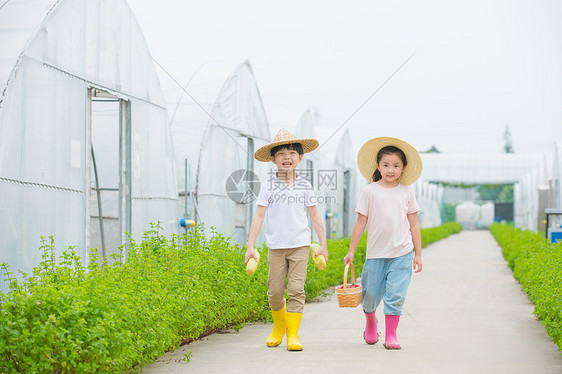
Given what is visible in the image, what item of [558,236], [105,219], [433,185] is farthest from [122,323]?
[433,185]

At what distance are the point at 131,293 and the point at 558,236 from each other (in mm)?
9572

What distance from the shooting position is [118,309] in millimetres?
3918

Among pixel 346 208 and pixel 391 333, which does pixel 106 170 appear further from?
pixel 346 208

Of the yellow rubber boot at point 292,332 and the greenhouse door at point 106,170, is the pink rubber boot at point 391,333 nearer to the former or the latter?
the yellow rubber boot at point 292,332

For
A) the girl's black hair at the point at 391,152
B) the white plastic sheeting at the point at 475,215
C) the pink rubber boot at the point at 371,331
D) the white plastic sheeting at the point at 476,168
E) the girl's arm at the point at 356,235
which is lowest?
the white plastic sheeting at the point at 475,215

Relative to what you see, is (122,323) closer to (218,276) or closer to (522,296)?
(218,276)

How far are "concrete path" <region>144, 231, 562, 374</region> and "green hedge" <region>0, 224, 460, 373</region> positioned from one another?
10.9 inches

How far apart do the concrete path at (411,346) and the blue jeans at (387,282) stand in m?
0.33

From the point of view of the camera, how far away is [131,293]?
14.2 feet

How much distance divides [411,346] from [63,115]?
3626 mm

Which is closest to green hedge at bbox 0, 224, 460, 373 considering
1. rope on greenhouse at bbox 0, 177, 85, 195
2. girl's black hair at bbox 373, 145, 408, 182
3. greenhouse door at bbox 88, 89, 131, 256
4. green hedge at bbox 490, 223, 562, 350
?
rope on greenhouse at bbox 0, 177, 85, 195

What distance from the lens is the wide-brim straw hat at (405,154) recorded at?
5.43 m

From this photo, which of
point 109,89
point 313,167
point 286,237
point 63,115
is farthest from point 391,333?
point 313,167

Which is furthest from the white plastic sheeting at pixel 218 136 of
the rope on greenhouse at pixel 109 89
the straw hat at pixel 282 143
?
the straw hat at pixel 282 143
